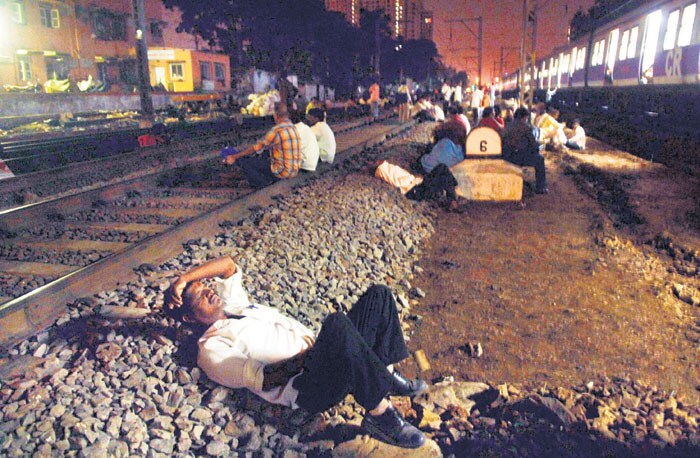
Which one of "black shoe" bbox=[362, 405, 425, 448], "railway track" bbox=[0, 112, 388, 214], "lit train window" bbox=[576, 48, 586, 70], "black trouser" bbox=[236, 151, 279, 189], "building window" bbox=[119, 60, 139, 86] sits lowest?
"black shoe" bbox=[362, 405, 425, 448]

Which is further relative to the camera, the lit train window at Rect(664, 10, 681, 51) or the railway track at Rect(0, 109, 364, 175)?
the lit train window at Rect(664, 10, 681, 51)

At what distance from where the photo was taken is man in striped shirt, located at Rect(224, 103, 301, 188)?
8164 mm

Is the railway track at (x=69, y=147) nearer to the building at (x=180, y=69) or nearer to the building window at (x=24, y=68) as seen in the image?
the building window at (x=24, y=68)

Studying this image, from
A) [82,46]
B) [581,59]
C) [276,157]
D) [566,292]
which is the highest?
[82,46]

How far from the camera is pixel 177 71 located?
43.6 m

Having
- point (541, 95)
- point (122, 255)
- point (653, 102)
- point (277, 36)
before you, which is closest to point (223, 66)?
point (277, 36)

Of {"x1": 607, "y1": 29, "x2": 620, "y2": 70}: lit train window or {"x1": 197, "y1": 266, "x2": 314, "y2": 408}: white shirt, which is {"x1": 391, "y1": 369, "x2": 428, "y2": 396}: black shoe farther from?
{"x1": 607, "y1": 29, "x2": 620, "y2": 70}: lit train window

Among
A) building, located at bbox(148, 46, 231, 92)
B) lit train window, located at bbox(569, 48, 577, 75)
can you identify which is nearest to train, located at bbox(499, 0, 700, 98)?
lit train window, located at bbox(569, 48, 577, 75)

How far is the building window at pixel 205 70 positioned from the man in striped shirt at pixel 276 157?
1516 inches

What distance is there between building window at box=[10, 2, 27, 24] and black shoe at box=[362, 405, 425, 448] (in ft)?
127

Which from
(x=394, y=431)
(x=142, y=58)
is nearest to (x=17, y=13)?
(x=142, y=58)

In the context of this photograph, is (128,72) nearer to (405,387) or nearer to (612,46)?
(612,46)

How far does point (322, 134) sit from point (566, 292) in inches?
231

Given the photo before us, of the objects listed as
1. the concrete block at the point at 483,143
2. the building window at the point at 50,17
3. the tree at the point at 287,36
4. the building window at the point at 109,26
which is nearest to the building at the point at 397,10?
the tree at the point at 287,36
